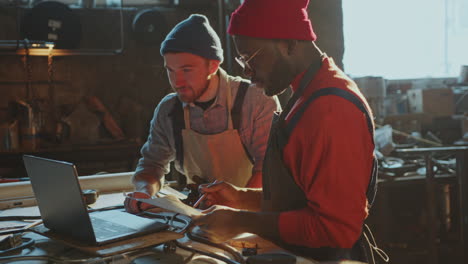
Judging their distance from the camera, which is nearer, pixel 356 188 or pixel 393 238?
pixel 356 188

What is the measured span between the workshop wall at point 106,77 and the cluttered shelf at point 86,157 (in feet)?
0.74

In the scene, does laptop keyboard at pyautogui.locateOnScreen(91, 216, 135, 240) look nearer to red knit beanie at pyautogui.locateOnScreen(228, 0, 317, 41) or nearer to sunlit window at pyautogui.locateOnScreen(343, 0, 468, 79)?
red knit beanie at pyautogui.locateOnScreen(228, 0, 317, 41)

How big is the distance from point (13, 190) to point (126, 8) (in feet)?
12.7

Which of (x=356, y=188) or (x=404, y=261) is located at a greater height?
(x=356, y=188)

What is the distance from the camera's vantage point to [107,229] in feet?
5.17

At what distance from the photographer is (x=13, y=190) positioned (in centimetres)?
242

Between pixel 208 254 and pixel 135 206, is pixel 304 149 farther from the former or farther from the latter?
pixel 135 206

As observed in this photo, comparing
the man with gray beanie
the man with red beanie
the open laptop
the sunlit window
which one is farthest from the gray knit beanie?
A: the sunlit window

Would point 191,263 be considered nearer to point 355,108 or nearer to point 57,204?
point 57,204

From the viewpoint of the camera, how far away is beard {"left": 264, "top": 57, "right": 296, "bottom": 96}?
5.28 ft

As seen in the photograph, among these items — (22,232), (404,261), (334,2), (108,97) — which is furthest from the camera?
(108,97)

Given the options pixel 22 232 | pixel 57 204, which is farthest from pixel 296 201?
pixel 22 232

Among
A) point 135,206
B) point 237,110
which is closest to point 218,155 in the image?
point 237,110

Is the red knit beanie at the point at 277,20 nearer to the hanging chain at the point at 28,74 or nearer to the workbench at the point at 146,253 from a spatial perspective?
the workbench at the point at 146,253
